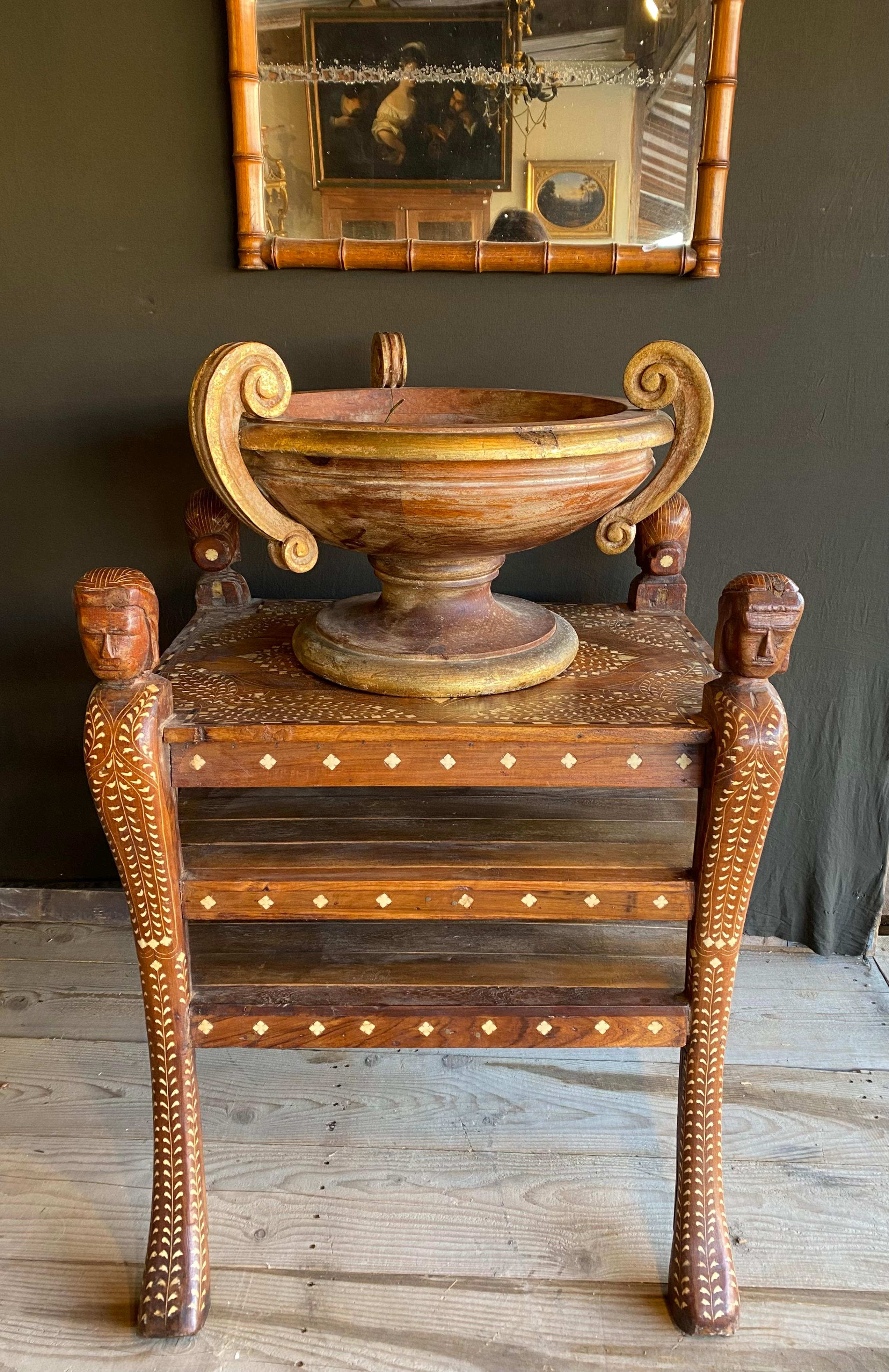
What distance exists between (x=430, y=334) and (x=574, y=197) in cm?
27

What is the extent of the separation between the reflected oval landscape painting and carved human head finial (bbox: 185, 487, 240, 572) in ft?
1.97

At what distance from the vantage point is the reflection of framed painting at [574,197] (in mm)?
1267

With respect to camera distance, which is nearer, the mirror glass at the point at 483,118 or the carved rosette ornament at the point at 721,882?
the carved rosette ornament at the point at 721,882

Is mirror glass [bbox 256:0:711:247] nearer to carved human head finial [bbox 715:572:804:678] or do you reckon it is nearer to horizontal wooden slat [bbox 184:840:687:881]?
carved human head finial [bbox 715:572:804:678]

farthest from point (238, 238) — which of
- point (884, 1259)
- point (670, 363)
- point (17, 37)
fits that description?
point (884, 1259)

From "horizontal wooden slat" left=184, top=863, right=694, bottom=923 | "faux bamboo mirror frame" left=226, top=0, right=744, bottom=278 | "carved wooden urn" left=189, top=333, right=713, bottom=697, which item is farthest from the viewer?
"faux bamboo mirror frame" left=226, top=0, right=744, bottom=278

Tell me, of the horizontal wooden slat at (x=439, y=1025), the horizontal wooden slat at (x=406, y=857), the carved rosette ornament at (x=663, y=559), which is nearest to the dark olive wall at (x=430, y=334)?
the carved rosette ornament at (x=663, y=559)

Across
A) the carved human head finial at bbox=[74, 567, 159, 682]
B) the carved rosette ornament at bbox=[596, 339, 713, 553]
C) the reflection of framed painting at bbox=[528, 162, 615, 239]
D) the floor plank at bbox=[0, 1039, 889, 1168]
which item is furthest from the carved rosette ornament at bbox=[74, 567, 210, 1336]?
the reflection of framed painting at bbox=[528, 162, 615, 239]

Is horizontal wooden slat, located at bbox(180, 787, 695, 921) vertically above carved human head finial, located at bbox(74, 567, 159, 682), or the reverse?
carved human head finial, located at bbox(74, 567, 159, 682)

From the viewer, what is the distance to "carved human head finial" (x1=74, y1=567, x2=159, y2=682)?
2.76 ft

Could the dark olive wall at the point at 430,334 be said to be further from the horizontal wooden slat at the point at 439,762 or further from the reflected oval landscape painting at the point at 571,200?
the horizontal wooden slat at the point at 439,762

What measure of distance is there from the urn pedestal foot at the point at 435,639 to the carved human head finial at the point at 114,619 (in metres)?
0.22

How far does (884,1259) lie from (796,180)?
1.39 meters

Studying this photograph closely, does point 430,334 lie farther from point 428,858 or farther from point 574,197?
point 428,858
